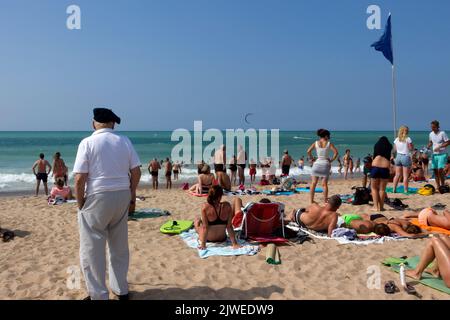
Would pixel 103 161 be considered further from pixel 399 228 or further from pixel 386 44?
pixel 386 44

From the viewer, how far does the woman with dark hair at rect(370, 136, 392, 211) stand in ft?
22.7

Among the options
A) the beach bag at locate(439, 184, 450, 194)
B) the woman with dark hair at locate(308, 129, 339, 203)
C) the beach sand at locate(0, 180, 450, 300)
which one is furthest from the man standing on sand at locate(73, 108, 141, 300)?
the beach bag at locate(439, 184, 450, 194)

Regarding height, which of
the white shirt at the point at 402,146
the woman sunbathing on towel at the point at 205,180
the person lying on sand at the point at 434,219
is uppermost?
the white shirt at the point at 402,146

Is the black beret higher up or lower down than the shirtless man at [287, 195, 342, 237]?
higher up

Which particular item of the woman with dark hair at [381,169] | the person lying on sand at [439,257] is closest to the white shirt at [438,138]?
the woman with dark hair at [381,169]

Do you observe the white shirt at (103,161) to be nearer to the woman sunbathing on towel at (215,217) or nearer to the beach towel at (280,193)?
the woman sunbathing on towel at (215,217)

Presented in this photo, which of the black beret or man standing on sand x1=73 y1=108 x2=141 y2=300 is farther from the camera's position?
the black beret

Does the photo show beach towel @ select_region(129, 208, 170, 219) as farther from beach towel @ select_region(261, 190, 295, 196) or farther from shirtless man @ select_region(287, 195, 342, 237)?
beach towel @ select_region(261, 190, 295, 196)

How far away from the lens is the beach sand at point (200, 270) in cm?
360

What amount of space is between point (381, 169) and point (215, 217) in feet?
11.7

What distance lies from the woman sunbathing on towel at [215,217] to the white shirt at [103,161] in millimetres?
1874

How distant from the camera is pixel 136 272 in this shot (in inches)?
162

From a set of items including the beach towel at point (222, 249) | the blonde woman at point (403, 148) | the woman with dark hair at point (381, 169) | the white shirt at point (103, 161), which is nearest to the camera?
the white shirt at point (103, 161)

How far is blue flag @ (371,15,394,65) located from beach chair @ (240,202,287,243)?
7.80 metres
